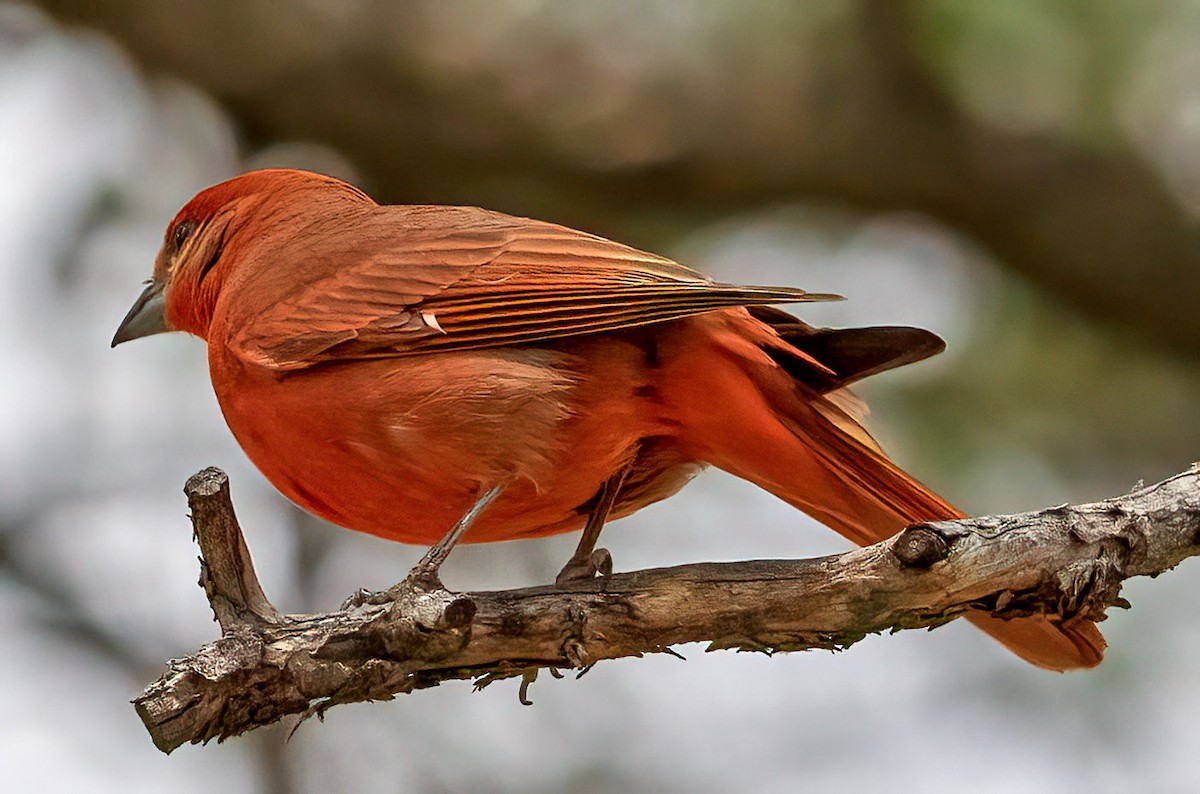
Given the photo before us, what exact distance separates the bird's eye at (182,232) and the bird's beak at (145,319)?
16 centimetres

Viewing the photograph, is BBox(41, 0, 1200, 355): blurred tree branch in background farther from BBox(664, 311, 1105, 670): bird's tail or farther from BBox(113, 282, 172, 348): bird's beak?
BBox(664, 311, 1105, 670): bird's tail

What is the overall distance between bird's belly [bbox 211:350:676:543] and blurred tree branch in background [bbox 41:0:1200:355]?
2.38 meters

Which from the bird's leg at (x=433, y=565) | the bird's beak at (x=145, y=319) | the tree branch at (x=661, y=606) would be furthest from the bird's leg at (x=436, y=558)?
the bird's beak at (x=145, y=319)

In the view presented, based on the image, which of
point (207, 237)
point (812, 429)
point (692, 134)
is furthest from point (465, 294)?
point (692, 134)

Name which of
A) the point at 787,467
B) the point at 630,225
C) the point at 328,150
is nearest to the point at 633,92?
the point at 630,225

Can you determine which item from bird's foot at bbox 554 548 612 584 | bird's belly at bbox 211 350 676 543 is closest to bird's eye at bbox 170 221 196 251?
bird's belly at bbox 211 350 676 543

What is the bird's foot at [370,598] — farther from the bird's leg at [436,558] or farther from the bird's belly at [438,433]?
the bird's belly at [438,433]

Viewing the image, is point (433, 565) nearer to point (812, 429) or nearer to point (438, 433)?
point (438, 433)

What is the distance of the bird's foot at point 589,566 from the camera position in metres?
3.59

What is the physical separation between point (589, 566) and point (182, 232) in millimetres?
1802

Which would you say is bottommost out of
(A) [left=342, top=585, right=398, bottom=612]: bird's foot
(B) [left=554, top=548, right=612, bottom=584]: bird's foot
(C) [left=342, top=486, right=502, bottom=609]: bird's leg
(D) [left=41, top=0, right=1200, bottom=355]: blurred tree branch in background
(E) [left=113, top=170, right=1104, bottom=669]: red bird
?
(A) [left=342, top=585, right=398, bottom=612]: bird's foot

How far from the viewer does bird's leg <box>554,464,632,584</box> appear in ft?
11.8

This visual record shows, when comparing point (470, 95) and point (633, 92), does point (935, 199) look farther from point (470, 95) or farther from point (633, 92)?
point (470, 95)

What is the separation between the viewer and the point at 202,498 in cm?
319
